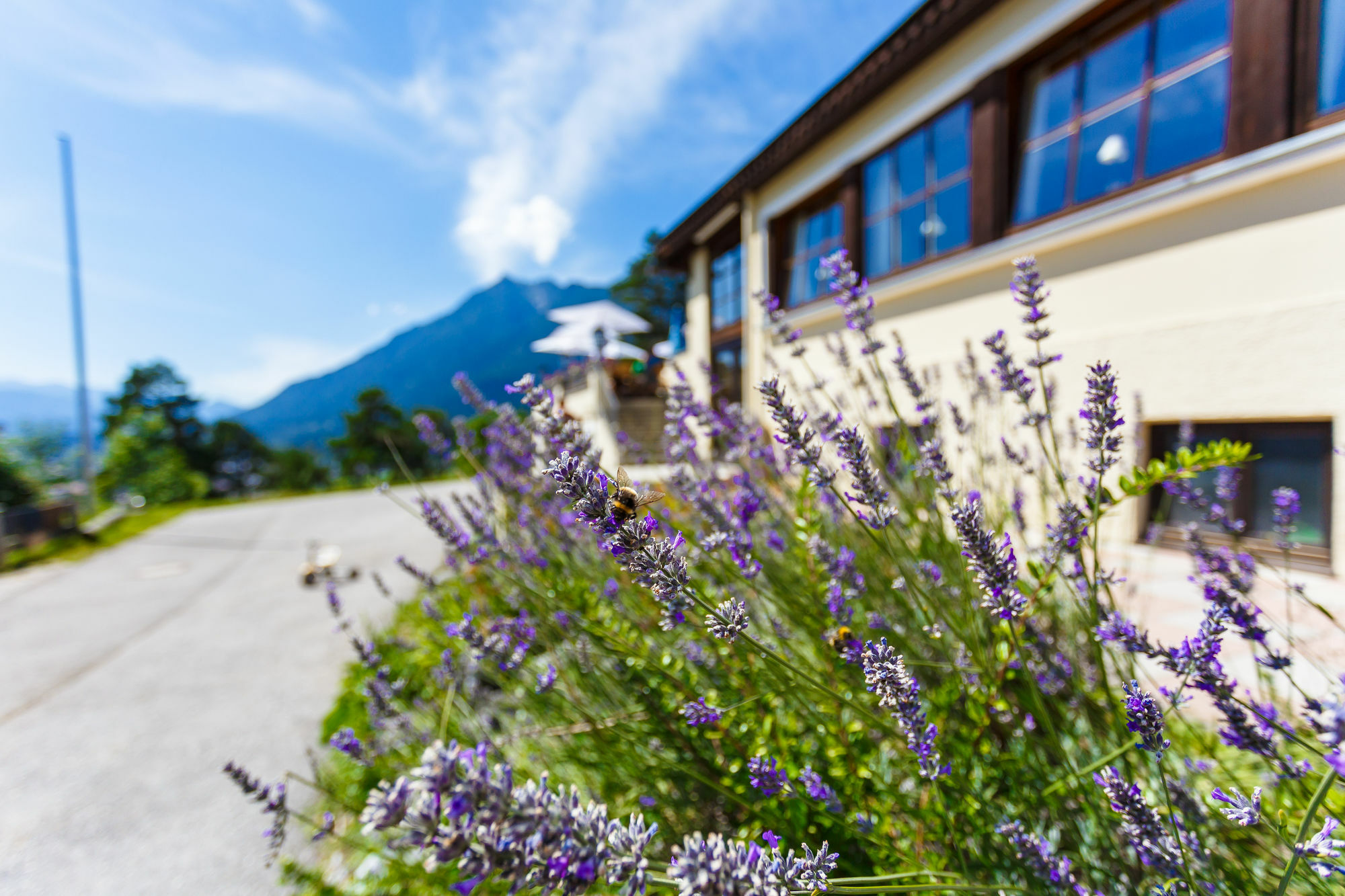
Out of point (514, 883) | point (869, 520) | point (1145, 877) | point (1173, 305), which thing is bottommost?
point (1145, 877)

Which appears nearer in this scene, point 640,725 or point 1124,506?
point 640,725

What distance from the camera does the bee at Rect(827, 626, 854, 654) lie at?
3.76 feet

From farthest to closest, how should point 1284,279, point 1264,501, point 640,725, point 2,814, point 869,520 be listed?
point 1264,501
point 1284,279
point 2,814
point 640,725
point 869,520

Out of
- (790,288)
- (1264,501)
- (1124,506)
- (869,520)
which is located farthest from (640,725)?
(790,288)

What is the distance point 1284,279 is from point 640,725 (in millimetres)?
4683

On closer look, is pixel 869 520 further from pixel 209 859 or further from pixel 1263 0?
pixel 1263 0

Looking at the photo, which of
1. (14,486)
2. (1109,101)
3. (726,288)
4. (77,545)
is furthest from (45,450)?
(1109,101)

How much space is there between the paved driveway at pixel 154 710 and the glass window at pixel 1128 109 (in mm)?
6966

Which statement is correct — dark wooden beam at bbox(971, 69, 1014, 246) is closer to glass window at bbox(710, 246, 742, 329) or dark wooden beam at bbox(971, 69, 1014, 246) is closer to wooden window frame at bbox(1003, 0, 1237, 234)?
wooden window frame at bbox(1003, 0, 1237, 234)

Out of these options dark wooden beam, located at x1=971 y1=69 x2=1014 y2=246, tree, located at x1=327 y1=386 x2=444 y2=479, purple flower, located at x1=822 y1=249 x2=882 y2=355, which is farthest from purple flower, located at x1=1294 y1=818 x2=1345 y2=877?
tree, located at x1=327 y1=386 x2=444 y2=479

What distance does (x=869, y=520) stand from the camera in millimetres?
1071

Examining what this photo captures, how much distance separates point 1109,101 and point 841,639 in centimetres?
544

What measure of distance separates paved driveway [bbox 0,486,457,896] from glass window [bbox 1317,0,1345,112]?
689 centimetres

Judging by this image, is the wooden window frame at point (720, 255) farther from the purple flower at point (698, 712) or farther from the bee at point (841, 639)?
the purple flower at point (698, 712)
